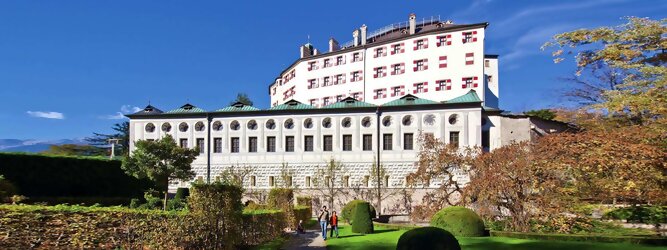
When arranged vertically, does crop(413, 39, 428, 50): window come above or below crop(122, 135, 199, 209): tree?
above

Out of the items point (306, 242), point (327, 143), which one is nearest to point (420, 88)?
point (327, 143)

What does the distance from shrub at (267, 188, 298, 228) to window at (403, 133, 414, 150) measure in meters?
12.1

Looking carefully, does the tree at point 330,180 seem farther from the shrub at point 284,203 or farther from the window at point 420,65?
the window at point 420,65

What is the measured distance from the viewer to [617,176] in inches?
648

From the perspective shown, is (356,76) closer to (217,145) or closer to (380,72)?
(380,72)

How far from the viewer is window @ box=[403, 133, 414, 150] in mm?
35250

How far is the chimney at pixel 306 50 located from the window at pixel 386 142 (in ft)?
75.5

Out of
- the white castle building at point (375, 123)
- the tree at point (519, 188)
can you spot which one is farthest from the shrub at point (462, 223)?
the white castle building at point (375, 123)

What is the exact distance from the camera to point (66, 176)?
91.8 ft

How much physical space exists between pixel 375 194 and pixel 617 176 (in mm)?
20295

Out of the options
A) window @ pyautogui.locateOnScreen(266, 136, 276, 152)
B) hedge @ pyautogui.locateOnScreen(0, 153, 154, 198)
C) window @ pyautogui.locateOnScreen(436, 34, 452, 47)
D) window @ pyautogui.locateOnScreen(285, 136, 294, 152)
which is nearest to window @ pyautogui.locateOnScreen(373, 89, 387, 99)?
window @ pyautogui.locateOnScreen(436, 34, 452, 47)

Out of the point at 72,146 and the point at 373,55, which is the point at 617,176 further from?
the point at 72,146

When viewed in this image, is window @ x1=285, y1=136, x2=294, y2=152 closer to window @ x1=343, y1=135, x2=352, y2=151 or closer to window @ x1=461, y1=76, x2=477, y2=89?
window @ x1=343, y1=135, x2=352, y2=151

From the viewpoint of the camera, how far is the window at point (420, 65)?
143ft
